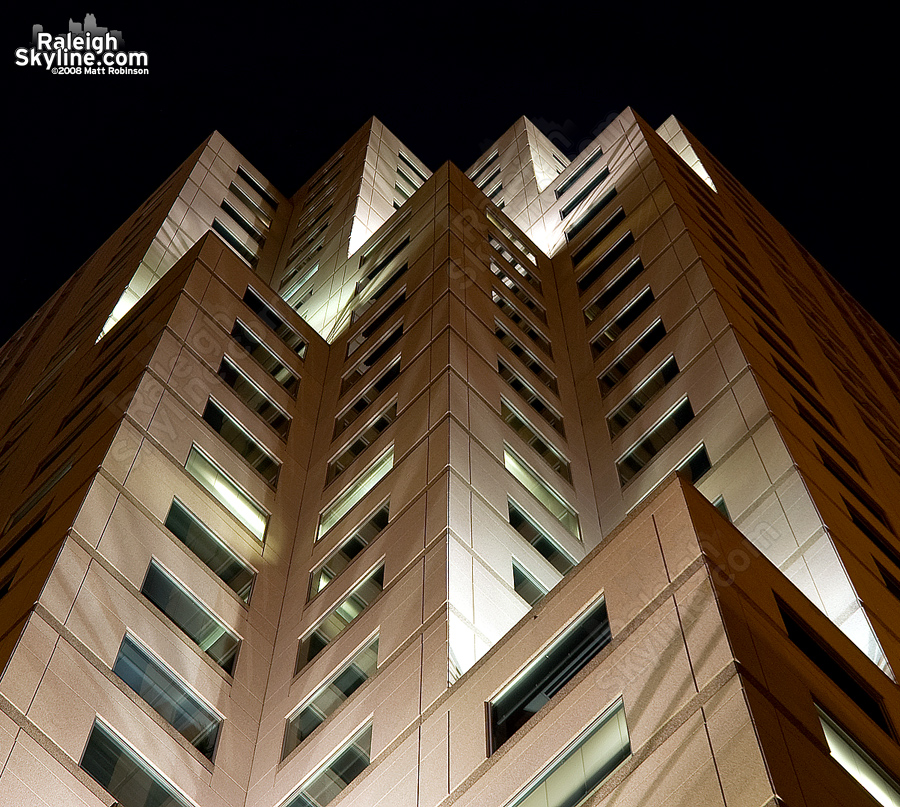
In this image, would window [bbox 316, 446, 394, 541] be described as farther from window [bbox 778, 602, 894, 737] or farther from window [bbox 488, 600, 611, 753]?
window [bbox 778, 602, 894, 737]

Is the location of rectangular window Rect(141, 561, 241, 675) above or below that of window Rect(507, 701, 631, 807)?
above

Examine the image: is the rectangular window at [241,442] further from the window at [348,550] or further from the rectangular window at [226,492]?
the window at [348,550]

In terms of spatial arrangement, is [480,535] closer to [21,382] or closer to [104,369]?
[104,369]

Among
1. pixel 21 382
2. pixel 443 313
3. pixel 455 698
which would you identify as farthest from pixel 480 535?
pixel 21 382

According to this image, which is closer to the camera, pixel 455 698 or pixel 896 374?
pixel 455 698

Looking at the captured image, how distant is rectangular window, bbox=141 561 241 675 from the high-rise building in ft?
0.29

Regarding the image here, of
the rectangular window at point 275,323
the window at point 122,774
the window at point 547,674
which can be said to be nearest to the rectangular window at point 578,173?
the rectangular window at point 275,323

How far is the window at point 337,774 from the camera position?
25.3 m

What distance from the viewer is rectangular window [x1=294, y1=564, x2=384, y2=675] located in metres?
30.4

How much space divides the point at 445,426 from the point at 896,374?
41453 millimetres

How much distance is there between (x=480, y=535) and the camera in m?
30.7

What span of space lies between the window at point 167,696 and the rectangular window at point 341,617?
281cm

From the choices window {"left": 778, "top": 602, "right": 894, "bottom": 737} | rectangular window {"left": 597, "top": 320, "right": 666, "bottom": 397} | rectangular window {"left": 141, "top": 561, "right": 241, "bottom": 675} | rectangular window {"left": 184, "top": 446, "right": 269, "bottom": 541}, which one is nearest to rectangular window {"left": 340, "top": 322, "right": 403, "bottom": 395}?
rectangular window {"left": 597, "top": 320, "right": 666, "bottom": 397}

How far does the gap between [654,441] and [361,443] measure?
9.28 meters
